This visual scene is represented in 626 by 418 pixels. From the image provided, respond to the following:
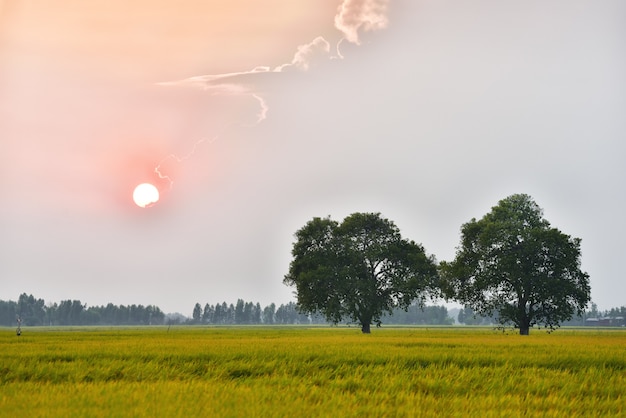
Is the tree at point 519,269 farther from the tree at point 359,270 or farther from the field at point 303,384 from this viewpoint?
the field at point 303,384

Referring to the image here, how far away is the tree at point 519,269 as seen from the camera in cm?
5859

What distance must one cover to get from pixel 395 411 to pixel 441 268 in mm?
54762

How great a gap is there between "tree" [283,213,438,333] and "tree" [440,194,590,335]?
4.43m

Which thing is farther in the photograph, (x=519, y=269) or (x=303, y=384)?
(x=519, y=269)

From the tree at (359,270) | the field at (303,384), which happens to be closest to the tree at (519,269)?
the tree at (359,270)

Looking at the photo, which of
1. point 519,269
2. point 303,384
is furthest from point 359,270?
point 303,384

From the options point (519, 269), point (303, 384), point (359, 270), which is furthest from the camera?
point (359, 270)

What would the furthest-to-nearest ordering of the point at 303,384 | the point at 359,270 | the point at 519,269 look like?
the point at 359,270
the point at 519,269
the point at 303,384

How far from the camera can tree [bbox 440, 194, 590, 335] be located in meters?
58.6

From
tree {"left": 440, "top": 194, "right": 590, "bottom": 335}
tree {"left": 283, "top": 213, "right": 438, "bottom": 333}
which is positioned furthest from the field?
tree {"left": 283, "top": 213, "right": 438, "bottom": 333}

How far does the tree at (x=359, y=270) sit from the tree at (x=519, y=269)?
174 inches

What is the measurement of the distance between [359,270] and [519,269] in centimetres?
1744

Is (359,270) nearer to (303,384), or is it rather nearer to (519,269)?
(519,269)

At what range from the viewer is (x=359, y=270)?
221 feet
